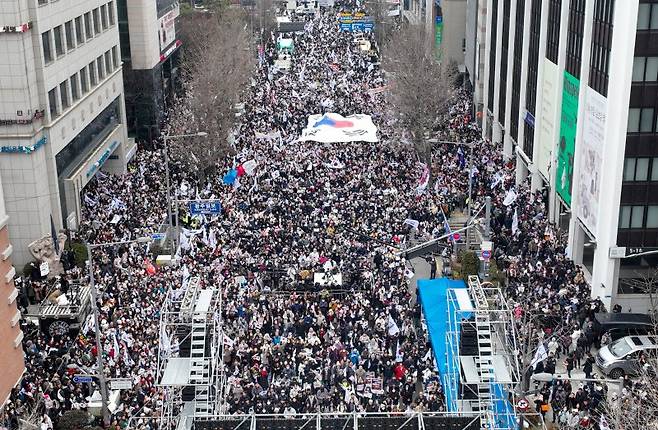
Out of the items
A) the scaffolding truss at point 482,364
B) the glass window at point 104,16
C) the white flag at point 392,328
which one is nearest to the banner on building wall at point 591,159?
the white flag at point 392,328

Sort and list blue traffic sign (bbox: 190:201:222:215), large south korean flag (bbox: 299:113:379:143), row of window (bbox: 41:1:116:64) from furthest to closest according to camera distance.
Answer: large south korean flag (bbox: 299:113:379:143), row of window (bbox: 41:1:116:64), blue traffic sign (bbox: 190:201:222:215)

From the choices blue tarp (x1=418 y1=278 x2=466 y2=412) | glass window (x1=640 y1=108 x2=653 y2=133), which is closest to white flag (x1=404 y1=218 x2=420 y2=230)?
blue tarp (x1=418 y1=278 x2=466 y2=412)

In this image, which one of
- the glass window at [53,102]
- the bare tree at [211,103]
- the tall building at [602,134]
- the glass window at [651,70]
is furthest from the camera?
the bare tree at [211,103]

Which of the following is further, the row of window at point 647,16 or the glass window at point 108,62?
the glass window at point 108,62

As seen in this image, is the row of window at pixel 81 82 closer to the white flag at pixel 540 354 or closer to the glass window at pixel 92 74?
the glass window at pixel 92 74

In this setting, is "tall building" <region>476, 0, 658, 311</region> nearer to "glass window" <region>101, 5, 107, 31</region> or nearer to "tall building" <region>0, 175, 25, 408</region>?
"tall building" <region>0, 175, 25, 408</region>

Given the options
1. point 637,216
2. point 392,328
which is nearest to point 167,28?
point 392,328

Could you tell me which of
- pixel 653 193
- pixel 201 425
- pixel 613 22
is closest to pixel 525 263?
pixel 653 193
